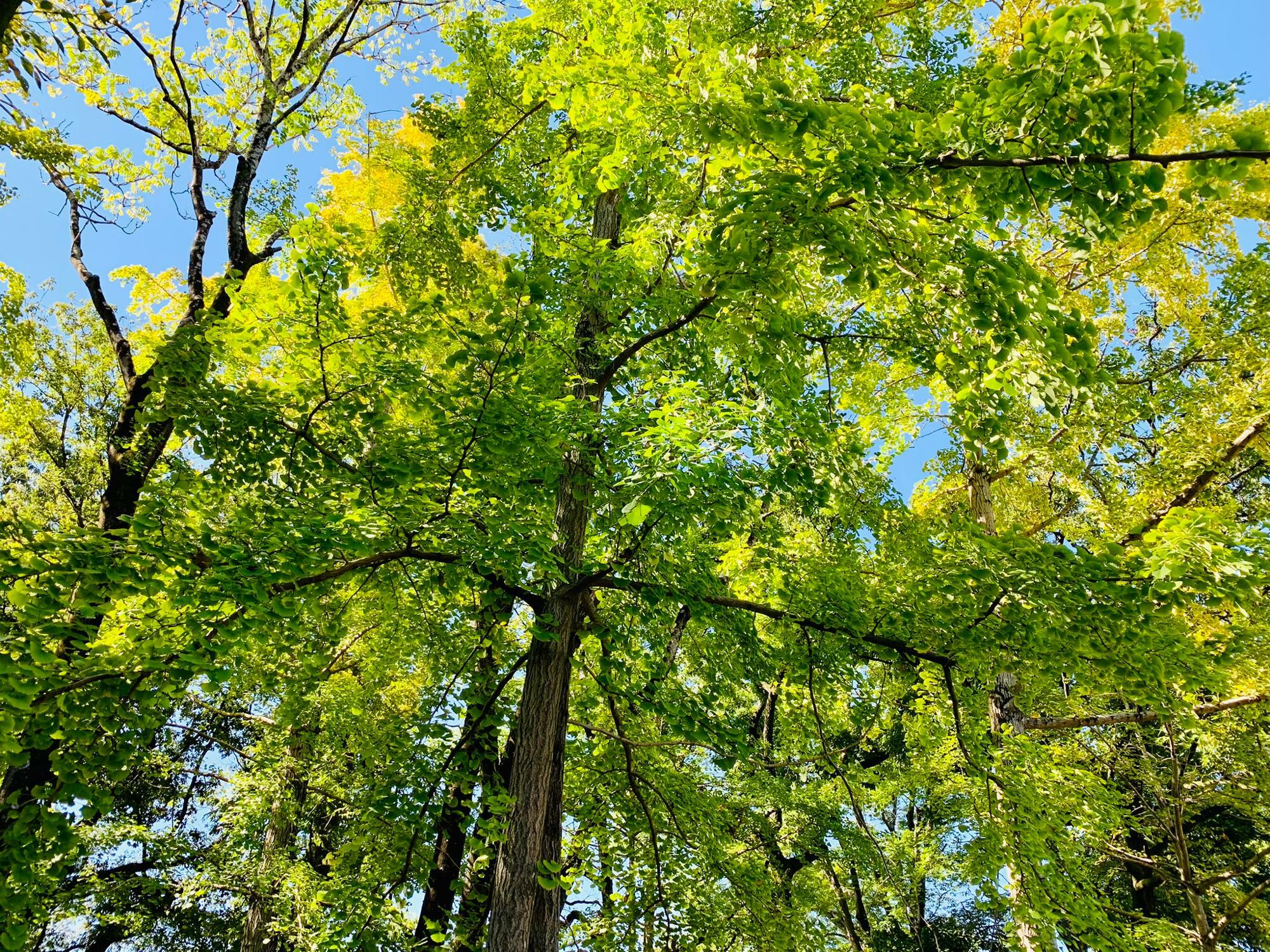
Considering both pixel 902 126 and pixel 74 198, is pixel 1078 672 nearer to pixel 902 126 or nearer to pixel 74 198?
pixel 902 126

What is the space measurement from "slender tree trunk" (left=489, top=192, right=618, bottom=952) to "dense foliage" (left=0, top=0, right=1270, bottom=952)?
0.10 feet

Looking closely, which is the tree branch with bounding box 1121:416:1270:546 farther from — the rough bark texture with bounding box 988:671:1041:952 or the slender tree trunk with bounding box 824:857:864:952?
the slender tree trunk with bounding box 824:857:864:952

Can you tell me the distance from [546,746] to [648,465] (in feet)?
6.81

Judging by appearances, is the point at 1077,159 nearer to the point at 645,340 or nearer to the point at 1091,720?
the point at 645,340

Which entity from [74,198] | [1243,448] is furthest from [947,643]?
[74,198]

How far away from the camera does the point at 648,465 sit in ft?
11.5

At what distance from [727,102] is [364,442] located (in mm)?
2735

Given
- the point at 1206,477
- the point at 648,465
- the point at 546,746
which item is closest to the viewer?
the point at 648,465

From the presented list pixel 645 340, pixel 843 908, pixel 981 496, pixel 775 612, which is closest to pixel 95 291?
pixel 645 340

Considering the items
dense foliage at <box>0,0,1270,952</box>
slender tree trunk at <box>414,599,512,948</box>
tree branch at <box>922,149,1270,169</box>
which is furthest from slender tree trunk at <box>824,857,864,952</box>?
tree branch at <box>922,149,1270,169</box>

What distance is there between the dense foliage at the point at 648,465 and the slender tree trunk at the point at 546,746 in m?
0.03

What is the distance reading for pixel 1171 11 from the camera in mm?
6926

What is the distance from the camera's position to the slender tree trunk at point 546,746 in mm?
3945

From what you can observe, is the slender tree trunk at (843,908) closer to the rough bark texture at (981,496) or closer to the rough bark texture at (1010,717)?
the rough bark texture at (1010,717)
